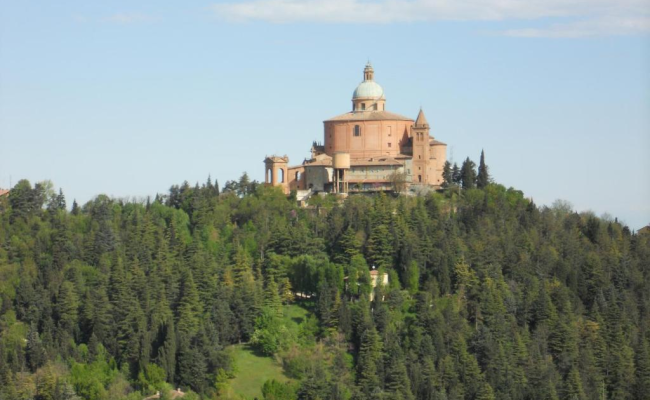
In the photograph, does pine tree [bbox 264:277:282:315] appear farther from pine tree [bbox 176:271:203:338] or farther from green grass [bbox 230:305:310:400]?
pine tree [bbox 176:271:203:338]

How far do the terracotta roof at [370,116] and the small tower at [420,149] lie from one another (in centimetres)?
165

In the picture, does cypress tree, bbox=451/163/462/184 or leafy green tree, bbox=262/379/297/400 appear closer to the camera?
leafy green tree, bbox=262/379/297/400

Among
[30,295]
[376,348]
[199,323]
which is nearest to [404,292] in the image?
[376,348]

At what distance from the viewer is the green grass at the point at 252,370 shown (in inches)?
3282

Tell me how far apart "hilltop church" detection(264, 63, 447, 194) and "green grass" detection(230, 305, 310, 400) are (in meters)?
17.7

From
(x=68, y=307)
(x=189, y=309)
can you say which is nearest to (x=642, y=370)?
(x=189, y=309)

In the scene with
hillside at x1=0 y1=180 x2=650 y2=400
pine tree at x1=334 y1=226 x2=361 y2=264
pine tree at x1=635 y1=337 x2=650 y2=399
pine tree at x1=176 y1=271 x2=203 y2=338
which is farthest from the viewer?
pine tree at x1=334 y1=226 x2=361 y2=264

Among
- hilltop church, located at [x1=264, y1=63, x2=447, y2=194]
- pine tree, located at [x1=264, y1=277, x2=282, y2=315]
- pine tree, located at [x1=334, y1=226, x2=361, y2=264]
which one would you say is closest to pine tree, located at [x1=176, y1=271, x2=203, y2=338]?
pine tree, located at [x1=264, y1=277, x2=282, y2=315]

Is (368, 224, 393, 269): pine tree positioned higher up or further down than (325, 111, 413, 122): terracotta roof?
further down

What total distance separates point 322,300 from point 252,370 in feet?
20.6

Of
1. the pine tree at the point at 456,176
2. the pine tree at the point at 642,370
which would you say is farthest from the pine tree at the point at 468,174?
the pine tree at the point at 642,370

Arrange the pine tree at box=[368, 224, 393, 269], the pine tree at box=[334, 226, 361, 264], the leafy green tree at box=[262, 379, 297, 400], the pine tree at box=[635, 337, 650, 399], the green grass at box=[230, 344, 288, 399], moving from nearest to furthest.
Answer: the leafy green tree at box=[262, 379, 297, 400], the green grass at box=[230, 344, 288, 399], the pine tree at box=[635, 337, 650, 399], the pine tree at box=[368, 224, 393, 269], the pine tree at box=[334, 226, 361, 264]

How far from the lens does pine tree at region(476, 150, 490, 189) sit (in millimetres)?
103812

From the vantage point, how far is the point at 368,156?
349 ft
